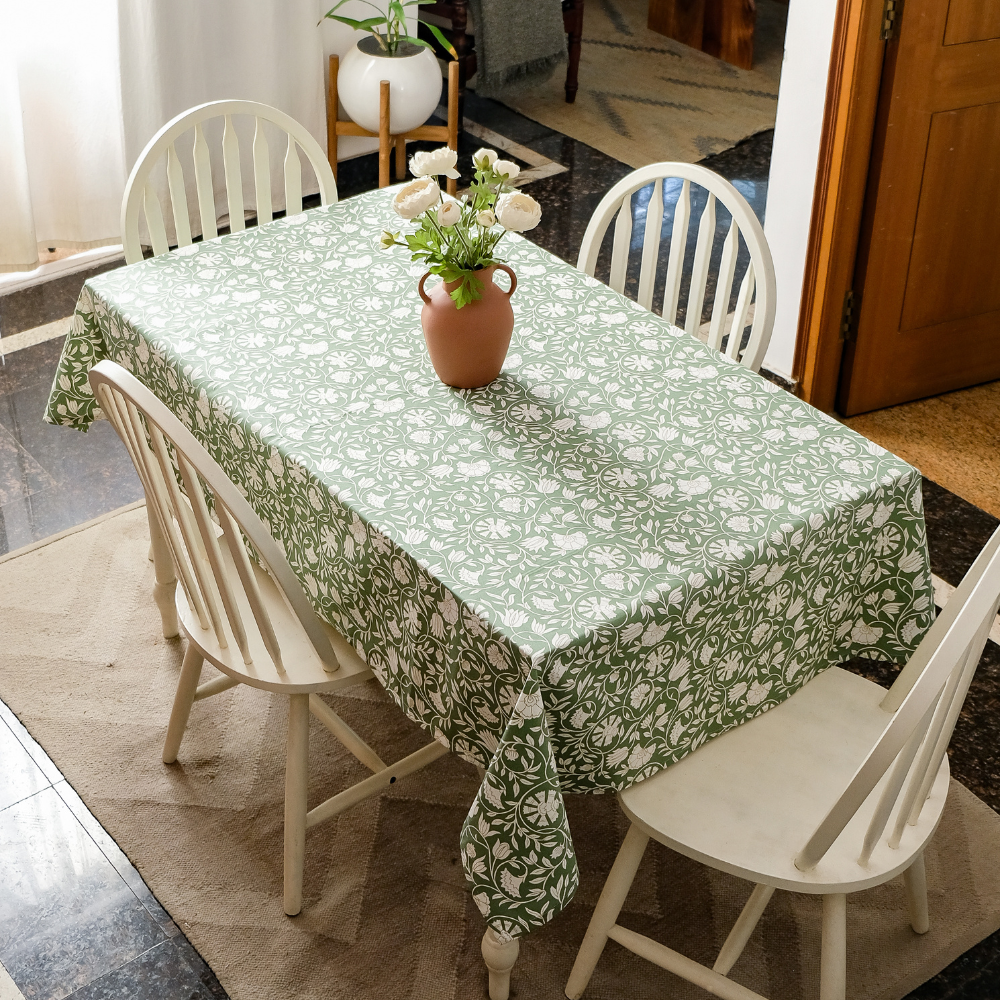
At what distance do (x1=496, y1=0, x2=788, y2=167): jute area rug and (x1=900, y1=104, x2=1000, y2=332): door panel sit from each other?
5.07 ft

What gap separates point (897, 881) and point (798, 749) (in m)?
0.48

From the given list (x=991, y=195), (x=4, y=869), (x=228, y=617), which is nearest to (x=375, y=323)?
(x=228, y=617)

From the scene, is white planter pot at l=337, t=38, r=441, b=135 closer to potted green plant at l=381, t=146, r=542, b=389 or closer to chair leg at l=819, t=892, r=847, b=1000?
potted green plant at l=381, t=146, r=542, b=389

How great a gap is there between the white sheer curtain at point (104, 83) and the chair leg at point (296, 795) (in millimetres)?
2330

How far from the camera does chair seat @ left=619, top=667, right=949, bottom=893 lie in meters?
1.48

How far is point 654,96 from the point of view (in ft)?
16.1

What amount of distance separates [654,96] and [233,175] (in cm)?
291

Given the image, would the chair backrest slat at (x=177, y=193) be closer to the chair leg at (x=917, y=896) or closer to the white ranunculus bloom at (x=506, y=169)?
the white ranunculus bloom at (x=506, y=169)

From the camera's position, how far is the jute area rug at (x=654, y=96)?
14.8ft

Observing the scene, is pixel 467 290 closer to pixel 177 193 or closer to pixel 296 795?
pixel 296 795

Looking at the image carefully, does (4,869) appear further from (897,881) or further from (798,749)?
(897,881)

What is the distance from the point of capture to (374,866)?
6.47 ft

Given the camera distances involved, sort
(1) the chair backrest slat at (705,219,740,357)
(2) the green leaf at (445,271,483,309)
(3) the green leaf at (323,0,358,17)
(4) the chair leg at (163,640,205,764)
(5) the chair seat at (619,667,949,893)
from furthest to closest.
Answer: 1. (3) the green leaf at (323,0,358,17)
2. (1) the chair backrest slat at (705,219,740,357)
3. (4) the chair leg at (163,640,205,764)
4. (2) the green leaf at (445,271,483,309)
5. (5) the chair seat at (619,667,949,893)

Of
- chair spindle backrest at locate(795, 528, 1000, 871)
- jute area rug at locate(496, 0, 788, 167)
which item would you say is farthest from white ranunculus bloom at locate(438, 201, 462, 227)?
jute area rug at locate(496, 0, 788, 167)
